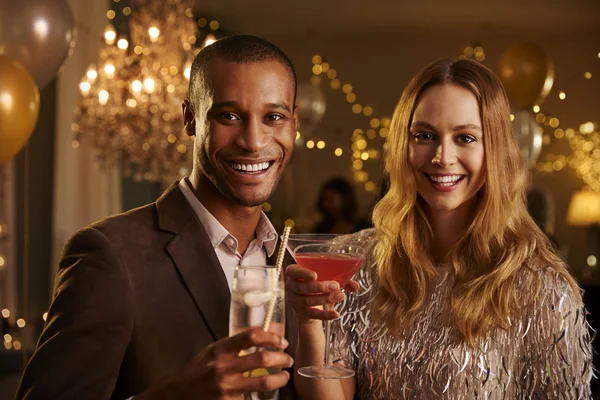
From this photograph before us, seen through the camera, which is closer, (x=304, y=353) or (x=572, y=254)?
(x=304, y=353)

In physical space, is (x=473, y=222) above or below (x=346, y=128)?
below

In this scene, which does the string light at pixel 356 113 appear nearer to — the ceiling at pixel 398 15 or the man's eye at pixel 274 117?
the ceiling at pixel 398 15

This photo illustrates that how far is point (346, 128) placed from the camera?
10.7 meters

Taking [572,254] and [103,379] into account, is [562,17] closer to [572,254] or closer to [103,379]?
[572,254]

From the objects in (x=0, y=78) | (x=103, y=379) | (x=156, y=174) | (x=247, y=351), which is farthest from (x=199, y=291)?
(x=156, y=174)

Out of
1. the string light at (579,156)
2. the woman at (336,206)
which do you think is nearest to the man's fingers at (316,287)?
→ the woman at (336,206)

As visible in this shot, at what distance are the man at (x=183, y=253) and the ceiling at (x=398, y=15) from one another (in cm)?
716

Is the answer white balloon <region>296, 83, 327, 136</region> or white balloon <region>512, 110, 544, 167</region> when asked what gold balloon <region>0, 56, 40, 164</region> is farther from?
white balloon <region>512, 110, 544, 167</region>

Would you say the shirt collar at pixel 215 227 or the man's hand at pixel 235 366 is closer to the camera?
the man's hand at pixel 235 366

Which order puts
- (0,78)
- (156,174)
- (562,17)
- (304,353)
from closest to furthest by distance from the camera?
(304,353) < (0,78) < (156,174) < (562,17)

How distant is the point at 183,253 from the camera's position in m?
1.85

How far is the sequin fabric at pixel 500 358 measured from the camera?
7.13 feet

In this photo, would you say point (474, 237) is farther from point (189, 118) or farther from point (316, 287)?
point (189, 118)

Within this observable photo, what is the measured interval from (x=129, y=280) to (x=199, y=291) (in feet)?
0.58
